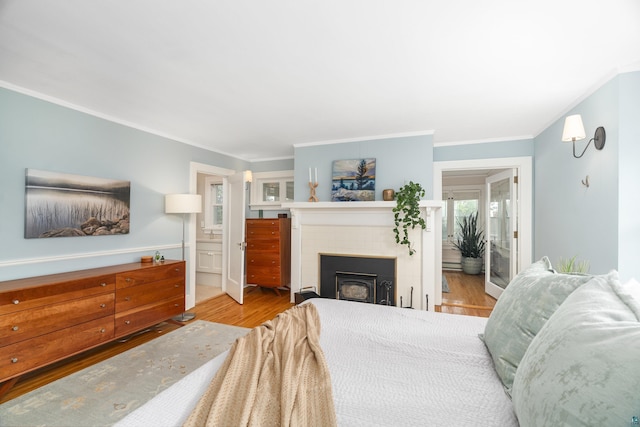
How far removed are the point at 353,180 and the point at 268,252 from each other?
187 cm

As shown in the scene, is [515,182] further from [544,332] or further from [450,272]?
[544,332]

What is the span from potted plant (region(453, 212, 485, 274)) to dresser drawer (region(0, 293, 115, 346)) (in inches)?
251

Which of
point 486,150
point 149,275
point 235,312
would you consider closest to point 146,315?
point 149,275

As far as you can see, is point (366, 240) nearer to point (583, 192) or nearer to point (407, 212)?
point (407, 212)

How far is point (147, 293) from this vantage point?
303 centimetres

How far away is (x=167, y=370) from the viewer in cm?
239

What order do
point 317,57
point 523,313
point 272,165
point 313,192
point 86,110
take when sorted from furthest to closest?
1. point 272,165
2. point 313,192
3. point 86,110
4. point 317,57
5. point 523,313

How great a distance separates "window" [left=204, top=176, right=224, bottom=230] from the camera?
554 centimetres

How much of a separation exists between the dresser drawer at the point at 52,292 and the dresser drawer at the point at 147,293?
0.52ft

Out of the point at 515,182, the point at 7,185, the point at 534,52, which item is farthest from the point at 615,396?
the point at 515,182

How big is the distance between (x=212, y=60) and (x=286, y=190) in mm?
3154

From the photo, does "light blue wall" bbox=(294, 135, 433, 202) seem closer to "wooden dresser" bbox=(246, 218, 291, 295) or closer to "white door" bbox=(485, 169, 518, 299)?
"wooden dresser" bbox=(246, 218, 291, 295)

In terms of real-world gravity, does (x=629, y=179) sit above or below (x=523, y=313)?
above

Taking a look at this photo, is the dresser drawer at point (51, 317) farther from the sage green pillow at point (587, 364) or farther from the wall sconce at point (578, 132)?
the wall sconce at point (578, 132)
